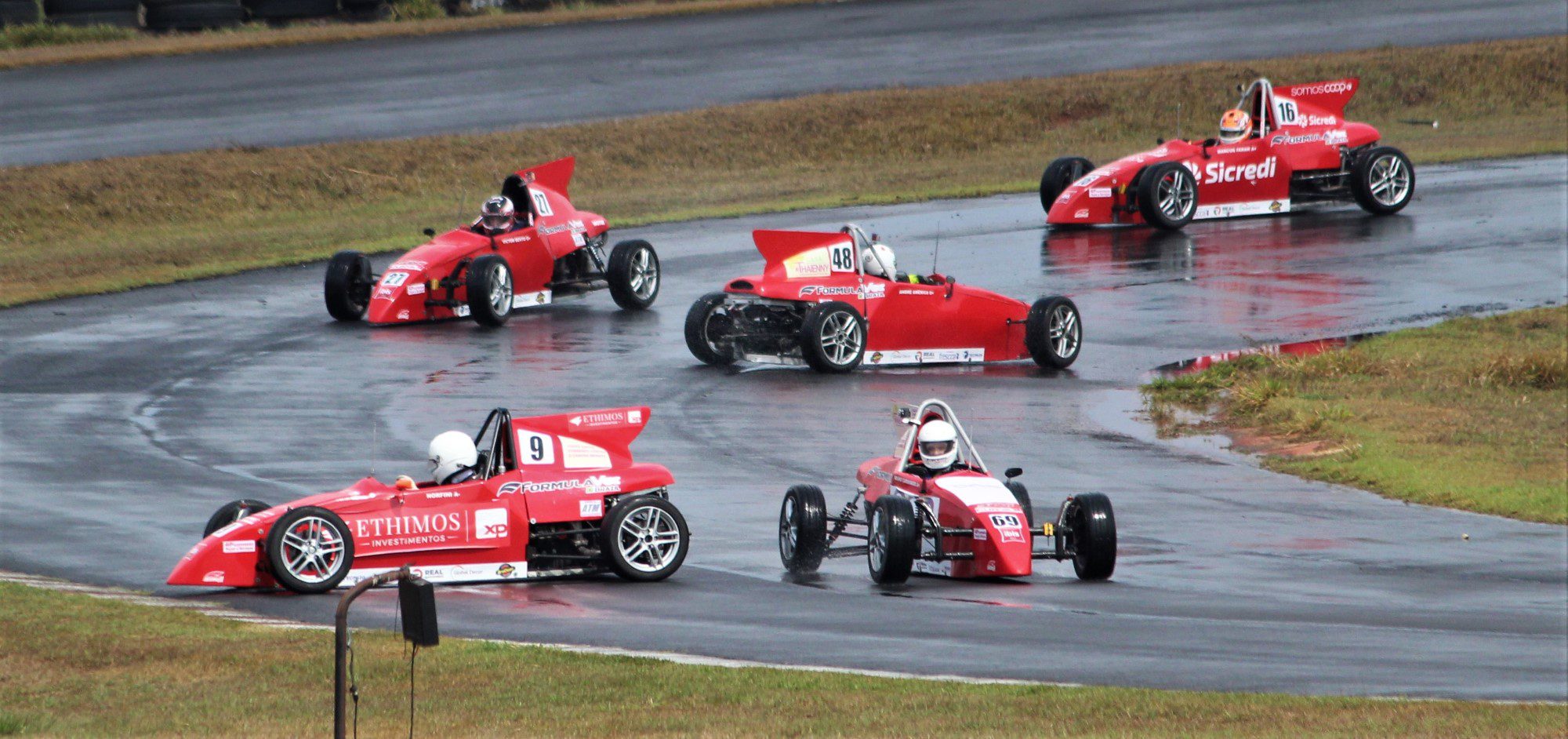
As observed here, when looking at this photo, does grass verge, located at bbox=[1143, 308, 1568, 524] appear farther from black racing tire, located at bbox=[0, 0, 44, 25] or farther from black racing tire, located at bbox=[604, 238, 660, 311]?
black racing tire, located at bbox=[0, 0, 44, 25]

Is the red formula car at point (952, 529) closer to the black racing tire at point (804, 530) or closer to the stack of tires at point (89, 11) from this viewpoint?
the black racing tire at point (804, 530)

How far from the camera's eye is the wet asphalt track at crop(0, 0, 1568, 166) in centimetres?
4841

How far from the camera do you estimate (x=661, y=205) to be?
45.6m

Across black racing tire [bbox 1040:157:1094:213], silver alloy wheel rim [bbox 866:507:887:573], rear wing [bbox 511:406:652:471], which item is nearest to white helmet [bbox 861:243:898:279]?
rear wing [bbox 511:406:652:471]

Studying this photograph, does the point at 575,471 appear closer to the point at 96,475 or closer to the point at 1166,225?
the point at 96,475

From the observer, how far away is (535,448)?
1756cm

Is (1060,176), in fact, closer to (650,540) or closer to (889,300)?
(889,300)

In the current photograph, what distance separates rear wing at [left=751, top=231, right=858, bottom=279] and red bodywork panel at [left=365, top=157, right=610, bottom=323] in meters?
5.62

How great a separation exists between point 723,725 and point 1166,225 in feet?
95.5

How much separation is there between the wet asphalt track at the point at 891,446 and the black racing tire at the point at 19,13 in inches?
950

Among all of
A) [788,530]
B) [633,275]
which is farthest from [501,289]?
[788,530]

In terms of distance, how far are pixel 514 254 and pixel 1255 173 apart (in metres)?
16.1

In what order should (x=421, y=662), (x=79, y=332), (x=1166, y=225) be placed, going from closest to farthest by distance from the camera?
(x=421, y=662)
(x=79, y=332)
(x=1166, y=225)

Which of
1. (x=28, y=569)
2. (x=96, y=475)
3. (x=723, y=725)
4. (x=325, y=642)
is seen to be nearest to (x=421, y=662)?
(x=325, y=642)
